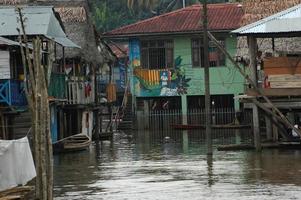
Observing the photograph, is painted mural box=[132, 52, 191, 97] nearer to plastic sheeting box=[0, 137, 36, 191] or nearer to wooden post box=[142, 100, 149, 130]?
wooden post box=[142, 100, 149, 130]

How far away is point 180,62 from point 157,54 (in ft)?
5.01

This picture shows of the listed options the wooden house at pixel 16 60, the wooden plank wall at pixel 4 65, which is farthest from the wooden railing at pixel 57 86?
the wooden plank wall at pixel 4 65

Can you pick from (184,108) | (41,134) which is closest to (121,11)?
(184,108)

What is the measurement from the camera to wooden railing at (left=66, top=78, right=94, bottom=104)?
119ft

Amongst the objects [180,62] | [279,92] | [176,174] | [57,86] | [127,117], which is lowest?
[176,174]

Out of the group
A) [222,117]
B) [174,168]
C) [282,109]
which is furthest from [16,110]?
[222,117]

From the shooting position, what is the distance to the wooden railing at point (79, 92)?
3628 centimetres

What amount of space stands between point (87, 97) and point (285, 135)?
13.4 m

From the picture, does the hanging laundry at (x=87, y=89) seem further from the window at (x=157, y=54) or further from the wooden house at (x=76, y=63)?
the window at (x=157, y=54)

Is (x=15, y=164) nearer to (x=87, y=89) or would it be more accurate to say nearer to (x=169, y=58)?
(x=87, y=89)

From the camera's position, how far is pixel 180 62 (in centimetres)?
4934

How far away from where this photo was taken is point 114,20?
65.2 m

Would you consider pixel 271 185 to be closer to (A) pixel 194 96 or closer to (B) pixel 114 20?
(A) pixel 194 96

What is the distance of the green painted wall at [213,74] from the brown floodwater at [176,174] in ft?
51.1
